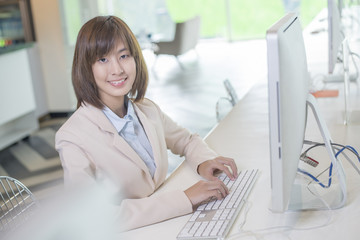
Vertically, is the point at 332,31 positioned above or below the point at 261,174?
above

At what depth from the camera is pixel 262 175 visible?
1.78 m

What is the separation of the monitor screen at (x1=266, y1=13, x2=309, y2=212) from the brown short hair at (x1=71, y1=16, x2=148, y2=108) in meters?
0.62

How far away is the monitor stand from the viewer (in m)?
1.44

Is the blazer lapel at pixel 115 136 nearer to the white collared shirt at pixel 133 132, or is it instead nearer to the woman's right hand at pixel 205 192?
the white collared shirt at pixel 133 132

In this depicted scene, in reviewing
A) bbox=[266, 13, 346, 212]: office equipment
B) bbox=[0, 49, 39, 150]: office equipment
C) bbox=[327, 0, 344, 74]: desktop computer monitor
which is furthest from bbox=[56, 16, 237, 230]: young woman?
bbox=[0, 49, 39, 150]: office equipment

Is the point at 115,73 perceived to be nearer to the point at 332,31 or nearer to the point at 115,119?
the point at 115,119

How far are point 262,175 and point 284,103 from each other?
0.71 meters

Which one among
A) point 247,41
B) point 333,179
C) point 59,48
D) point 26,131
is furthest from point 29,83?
point 247,41

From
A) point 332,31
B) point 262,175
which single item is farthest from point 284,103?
point 332,31

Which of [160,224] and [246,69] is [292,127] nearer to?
[160,224]

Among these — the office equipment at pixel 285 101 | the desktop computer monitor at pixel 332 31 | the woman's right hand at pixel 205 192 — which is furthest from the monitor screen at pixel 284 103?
the desktop computer monitor at pixel 332 31

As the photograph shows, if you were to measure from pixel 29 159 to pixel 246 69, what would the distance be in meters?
3.91

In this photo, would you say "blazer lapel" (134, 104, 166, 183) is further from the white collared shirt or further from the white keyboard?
the white keyboard

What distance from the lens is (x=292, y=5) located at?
35.2 feet
